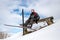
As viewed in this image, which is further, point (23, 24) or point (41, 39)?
point (23, 24)

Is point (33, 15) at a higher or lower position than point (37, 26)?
higher

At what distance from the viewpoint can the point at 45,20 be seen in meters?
8.09

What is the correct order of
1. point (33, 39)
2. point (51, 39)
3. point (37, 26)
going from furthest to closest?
point (37, 26) < point (33, 39) < point (51, 39)

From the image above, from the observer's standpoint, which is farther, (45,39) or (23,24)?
(23,24)

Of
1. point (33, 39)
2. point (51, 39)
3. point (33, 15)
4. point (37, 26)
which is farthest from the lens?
point (37, 26)

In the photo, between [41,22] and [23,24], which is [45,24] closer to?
[41,22]

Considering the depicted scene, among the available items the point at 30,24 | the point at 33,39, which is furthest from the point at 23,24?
the point at 33,39

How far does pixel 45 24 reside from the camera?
8148mm

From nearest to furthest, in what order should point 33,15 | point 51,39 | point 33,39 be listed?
point 51,39
point 33,39
point 33,15

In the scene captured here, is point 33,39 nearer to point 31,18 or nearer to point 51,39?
point 51,39

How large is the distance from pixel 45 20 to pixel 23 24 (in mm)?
1144

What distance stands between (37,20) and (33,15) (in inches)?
12.7

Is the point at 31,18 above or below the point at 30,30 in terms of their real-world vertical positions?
above

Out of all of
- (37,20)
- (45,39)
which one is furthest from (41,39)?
(37,20)
